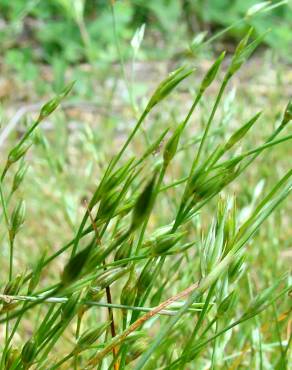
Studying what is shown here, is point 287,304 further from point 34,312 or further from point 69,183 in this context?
point 69,183

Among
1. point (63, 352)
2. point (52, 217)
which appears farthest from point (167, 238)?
point (52, 217)

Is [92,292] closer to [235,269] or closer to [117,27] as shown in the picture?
[235,269]

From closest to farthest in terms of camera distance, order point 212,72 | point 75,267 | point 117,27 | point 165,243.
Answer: point 75,267 → point 165,243 → point 212,72 → point 117,27

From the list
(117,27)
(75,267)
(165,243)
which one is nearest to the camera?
(75,267)

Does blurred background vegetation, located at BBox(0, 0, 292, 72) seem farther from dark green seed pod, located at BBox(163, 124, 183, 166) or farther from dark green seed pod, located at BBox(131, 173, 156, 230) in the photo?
dark green seed pod, located at BBox(131, 173, 156, 230)

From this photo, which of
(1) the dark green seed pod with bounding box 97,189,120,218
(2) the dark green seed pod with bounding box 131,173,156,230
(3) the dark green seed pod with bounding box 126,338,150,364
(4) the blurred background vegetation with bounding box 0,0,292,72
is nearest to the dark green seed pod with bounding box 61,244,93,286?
(2) the dark green seed pod with bounding box 131,173,156,230

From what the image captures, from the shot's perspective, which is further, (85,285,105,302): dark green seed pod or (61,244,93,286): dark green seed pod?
(85,285,105,302): dark green seed pod

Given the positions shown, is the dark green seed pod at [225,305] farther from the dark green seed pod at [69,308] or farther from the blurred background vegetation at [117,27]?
the blurred background vegetation at [117,27]

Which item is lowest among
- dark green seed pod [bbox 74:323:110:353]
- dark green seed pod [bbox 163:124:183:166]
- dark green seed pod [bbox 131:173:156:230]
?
dark green seed pod [bbox 74:323:110:353]

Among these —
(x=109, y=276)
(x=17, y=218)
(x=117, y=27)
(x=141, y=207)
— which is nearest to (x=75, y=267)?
(x=141, y=207)
